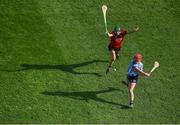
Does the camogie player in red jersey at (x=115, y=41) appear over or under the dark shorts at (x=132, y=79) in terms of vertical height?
over

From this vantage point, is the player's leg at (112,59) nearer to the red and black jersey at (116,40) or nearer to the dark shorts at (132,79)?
the red and black jersey at (116,40)

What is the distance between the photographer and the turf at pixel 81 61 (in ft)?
60.3

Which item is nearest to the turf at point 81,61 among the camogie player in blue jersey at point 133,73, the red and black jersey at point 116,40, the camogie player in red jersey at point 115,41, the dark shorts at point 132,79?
the camogie player in blue jersey at point 133,73

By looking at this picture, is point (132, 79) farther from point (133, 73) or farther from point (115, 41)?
point (115, 41)

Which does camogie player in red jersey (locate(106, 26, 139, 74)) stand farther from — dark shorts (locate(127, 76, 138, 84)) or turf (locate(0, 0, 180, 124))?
dark shorts (locate(127, 76, 138, 84))

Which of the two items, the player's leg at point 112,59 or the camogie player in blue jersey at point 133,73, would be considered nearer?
the camogie player in blue jersey at point 133,73

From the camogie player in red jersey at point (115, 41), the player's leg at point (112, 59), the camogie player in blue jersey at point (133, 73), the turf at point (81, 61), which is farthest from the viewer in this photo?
the player's leg at point (112, 59)

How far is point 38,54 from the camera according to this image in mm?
20656

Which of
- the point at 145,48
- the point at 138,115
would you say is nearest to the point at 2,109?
the point at 138,115

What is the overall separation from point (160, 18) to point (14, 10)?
663cm

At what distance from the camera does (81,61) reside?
67.3ft

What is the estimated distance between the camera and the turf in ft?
60.3

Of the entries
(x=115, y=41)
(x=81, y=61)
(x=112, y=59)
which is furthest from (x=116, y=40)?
(x=81, y=61)

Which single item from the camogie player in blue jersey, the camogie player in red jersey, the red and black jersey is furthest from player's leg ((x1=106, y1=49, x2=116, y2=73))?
the camogie player in blue jersey
